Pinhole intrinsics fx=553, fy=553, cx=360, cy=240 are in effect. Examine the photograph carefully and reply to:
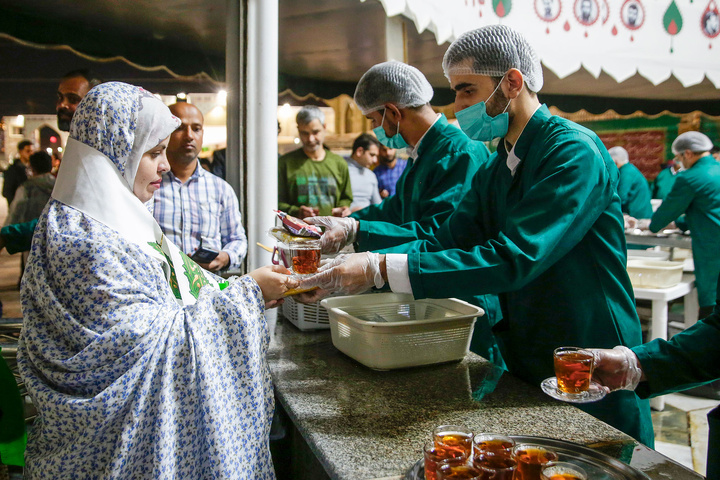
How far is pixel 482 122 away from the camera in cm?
215

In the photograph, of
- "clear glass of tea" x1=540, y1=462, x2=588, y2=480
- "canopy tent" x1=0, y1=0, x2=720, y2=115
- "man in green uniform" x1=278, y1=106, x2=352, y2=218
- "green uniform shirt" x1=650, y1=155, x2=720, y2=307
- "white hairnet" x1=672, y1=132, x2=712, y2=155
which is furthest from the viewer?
"white hairnet" x1=672, y1=132, x2=712, y2=155

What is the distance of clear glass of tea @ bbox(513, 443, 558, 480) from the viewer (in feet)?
3.60

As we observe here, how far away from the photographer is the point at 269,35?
12.5 feet

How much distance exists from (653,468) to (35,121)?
160 inches

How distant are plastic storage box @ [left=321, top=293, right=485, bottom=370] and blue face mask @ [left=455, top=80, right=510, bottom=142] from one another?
67 centimetres

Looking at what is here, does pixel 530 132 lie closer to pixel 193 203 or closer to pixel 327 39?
pixel 193 203

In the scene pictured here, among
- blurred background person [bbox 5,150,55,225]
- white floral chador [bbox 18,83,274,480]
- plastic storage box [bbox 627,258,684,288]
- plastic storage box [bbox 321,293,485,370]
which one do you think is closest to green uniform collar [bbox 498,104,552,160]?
plastic storage box [bbox 321,293,485,370]

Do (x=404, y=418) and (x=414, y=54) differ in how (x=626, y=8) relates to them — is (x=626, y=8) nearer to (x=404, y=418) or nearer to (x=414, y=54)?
(x=414, y=54)

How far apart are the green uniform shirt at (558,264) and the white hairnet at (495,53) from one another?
21 cm

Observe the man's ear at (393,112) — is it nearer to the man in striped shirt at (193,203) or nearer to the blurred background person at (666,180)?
the man in striped shirt at (193,203)

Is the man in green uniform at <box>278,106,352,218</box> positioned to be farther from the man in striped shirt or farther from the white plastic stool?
the white plastic stool

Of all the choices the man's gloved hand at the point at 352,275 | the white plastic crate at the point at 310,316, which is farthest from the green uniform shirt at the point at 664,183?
the man's gloved hand at the point at 352,275

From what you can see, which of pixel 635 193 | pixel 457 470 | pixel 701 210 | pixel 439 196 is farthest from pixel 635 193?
pixel 457 470

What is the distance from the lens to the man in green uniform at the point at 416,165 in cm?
269
